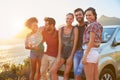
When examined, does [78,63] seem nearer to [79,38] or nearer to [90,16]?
[79,38]

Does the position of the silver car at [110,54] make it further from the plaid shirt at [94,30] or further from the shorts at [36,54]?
the shorts at [36,54]

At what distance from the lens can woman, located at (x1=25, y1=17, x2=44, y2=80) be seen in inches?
278

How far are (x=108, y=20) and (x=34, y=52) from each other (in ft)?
5.50

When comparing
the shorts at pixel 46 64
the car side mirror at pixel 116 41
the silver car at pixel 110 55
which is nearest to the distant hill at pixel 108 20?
the silver car at pixel 110 55

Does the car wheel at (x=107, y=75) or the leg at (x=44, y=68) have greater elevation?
the leg at (x=44, y=68)

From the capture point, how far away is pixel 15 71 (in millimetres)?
7086

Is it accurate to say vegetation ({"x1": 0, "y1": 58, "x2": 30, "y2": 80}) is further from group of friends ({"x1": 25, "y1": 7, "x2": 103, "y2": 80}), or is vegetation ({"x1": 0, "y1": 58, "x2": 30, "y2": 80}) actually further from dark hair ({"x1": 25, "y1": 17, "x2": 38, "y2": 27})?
dark hair ({"x1": 25, "y1": 17, "x2": 38, "y2": 27})

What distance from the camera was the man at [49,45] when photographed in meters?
7.19

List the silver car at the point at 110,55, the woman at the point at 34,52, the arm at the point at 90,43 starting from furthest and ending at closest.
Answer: the silver car at the point at 110,55
the woman at the point at 34,52
the arm at the point at 90,43

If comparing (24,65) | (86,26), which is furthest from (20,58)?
(86,26)

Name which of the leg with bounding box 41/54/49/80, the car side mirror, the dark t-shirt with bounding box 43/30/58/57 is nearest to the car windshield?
the car side mirror

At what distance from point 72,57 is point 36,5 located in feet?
3.52

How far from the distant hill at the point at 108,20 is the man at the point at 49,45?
1.02m

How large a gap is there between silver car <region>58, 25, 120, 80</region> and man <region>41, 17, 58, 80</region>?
241 mm
